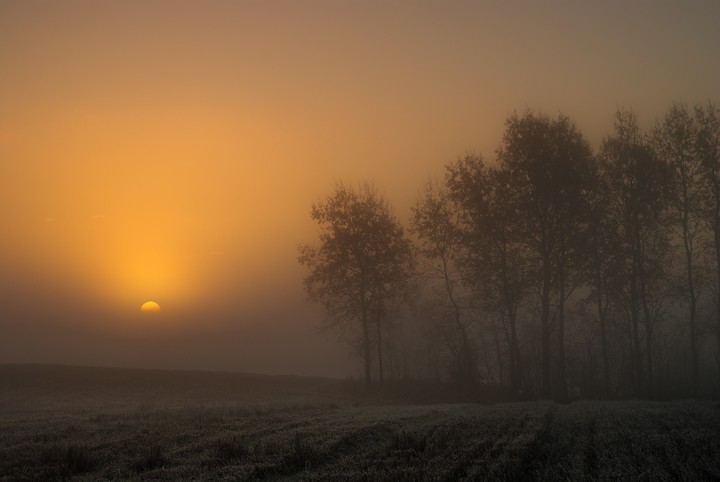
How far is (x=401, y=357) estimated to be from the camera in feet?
327

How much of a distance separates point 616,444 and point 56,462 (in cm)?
1345

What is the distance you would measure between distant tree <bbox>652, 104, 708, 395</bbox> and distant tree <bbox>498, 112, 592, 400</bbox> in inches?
196

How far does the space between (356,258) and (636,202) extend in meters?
22.9

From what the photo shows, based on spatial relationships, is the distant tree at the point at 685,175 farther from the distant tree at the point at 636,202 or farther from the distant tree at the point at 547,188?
the distant tree at the point at 547,188

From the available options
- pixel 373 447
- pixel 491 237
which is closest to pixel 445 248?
pixel 491 237

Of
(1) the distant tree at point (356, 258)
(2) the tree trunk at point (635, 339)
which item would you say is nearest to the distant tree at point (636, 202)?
(2) the tree trunk at point (635, 339)

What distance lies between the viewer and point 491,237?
4297cm

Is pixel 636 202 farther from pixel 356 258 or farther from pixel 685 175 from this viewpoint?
pixel 356 258

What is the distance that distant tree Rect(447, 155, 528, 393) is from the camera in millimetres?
41969

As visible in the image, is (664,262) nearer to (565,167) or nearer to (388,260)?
(565,167)

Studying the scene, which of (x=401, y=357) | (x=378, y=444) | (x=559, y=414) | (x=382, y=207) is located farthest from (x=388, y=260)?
(x=401, y=357)

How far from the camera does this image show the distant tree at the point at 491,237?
42.0 m

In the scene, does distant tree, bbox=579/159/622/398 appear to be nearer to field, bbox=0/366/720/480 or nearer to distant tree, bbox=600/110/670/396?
distant tree, bbox=600/110/670/396

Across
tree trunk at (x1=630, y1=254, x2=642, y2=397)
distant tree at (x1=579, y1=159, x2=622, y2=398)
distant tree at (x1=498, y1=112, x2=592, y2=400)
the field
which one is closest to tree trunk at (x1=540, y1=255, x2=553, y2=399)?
distant tree at (x1=498, y1=112, x2=592, y2=400)
